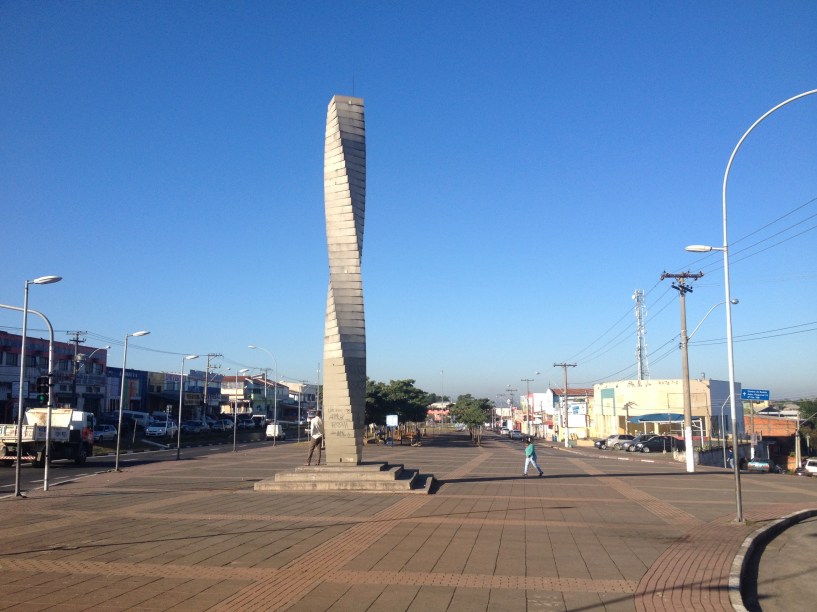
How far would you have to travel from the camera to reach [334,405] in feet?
65.3

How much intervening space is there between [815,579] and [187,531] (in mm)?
9707

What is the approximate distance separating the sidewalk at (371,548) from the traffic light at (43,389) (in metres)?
2.47

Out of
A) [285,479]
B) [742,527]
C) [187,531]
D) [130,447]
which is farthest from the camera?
[130,447]

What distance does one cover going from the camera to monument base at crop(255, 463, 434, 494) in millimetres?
18328

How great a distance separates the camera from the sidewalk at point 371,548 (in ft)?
26.0

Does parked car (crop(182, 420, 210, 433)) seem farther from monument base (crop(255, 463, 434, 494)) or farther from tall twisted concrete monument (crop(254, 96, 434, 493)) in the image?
monument base (crop(255, 463, 434, 494))

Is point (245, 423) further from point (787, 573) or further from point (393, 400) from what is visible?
point (787, 573)

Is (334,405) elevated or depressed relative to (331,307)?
depressed

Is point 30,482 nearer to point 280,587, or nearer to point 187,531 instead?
point 187,531

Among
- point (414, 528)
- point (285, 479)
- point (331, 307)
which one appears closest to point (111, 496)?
point (285, 479)

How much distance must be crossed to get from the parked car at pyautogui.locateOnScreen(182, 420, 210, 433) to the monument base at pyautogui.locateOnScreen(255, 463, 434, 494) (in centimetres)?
4963

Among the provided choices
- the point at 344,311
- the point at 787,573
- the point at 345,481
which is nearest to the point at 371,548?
the point at 787,573


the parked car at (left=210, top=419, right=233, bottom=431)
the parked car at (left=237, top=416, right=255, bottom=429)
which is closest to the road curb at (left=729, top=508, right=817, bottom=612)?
the parked car at (left=210, top=419, right=233, bottom=431)

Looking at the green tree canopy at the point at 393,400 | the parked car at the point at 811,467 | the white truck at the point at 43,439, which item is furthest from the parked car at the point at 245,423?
the parked car at the point at 811,467
